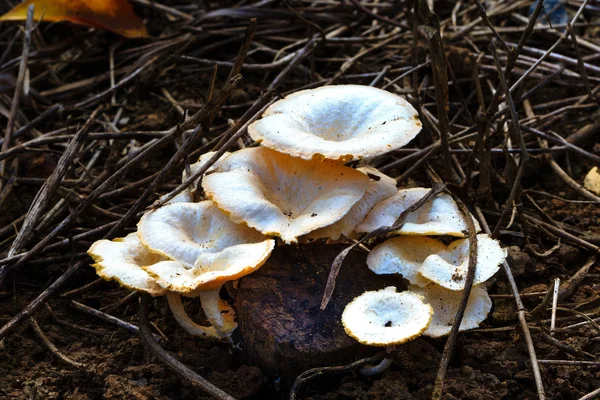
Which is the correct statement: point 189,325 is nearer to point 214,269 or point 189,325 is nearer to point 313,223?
point 214,269

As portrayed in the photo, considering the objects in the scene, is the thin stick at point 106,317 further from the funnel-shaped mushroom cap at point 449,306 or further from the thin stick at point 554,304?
the thin stick at point 554,304

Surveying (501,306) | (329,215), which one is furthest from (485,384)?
(329,215)

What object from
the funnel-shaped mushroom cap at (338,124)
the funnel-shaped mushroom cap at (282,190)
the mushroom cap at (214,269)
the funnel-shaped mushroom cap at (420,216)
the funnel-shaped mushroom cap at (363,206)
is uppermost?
the funnel-shaped mushroom cap at (338,124)

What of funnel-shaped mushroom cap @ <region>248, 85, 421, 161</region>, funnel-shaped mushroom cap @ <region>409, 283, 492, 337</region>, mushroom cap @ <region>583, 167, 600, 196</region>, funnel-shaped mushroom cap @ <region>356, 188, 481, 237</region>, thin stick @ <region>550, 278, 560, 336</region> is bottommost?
mushroom cap @ <region>583, 167, 600, 196</region>

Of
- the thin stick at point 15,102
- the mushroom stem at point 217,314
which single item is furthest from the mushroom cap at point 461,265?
the thin stick at point 15,102

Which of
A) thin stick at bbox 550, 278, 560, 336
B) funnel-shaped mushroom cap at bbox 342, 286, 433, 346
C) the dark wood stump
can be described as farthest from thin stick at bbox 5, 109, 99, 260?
thin stick at bbox 550, 278, 560, 336

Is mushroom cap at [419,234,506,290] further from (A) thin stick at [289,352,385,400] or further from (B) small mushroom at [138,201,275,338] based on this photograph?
(B) small mushroom at [138,201,275,338]

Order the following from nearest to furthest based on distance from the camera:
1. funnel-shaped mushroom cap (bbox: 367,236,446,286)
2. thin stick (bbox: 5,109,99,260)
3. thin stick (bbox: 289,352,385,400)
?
thin stick (bbox: 289,352,385,400) → funnel-shaped mushroom cap (bbox: 367,236,446,286) → thin stick (bbox: 5,109,99,260)
